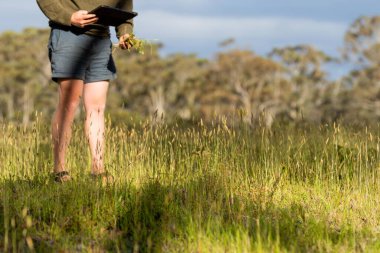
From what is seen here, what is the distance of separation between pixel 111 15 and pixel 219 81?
43932 millimetres

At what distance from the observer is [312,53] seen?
53.3m

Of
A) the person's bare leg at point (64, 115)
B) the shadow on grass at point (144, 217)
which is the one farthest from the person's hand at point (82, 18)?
the shadow on grass at point (144, 217)

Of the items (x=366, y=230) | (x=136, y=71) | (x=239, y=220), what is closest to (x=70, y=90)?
(x=239, y=220)

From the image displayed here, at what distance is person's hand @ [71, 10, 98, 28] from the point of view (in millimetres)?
5344

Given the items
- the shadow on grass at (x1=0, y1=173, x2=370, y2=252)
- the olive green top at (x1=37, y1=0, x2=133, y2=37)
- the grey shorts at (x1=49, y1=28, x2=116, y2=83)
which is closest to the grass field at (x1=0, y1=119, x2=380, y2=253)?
the shadow on grass at (x1=0, y1=173, x2=370, y2=252)

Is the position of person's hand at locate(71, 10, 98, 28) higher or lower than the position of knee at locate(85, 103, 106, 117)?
higher

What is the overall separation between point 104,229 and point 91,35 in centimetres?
192

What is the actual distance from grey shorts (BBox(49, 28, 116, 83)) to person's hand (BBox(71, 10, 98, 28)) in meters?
0.20

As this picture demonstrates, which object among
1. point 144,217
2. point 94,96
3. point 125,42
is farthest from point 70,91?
point 144,217

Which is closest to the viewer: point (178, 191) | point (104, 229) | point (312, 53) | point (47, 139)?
point (104, 229)

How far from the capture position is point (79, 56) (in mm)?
5574

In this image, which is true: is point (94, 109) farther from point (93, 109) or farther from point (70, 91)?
point (70, 91)

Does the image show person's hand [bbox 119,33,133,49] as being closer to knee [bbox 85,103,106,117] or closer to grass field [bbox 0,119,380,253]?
knee [bbox 85,103,106,117]

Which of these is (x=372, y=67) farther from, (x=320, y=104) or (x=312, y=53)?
(x=312, y=53)
